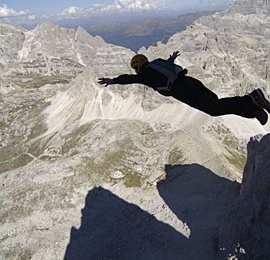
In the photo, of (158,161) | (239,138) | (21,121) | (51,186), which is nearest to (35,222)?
(51,186)

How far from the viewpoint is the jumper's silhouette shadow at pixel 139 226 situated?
208ft

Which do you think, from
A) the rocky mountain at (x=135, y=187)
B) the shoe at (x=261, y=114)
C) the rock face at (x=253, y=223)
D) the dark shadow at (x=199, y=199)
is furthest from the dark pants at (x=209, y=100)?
the dark shadow at (x=199, y=199)

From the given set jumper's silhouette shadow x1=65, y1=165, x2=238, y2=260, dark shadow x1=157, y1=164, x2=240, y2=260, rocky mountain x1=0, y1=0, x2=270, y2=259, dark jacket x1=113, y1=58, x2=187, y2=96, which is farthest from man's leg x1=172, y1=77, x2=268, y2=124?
jumper's silhouette shadow x1=65, y1=165, x2=238, y2=260

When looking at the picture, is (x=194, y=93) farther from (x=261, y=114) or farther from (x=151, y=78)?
(x=261, y=114)

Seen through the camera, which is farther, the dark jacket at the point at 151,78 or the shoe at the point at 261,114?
the dark jacket at the point at 151,78

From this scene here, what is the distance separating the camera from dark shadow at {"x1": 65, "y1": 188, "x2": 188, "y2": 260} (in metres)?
63.6

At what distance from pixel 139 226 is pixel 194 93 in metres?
51.6

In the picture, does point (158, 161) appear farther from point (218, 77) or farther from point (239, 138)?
point (218, 77)

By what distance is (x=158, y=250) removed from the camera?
6312cm

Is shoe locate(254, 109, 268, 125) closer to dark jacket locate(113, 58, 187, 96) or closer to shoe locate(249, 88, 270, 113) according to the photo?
shoe locate(249, 88, 270, 113)

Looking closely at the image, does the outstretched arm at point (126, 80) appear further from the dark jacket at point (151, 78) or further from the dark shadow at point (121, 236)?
the dark shadow at point (121, 236)

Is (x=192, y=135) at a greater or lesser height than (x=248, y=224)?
lesser

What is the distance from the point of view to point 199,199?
7638 cm

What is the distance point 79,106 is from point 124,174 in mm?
78897
